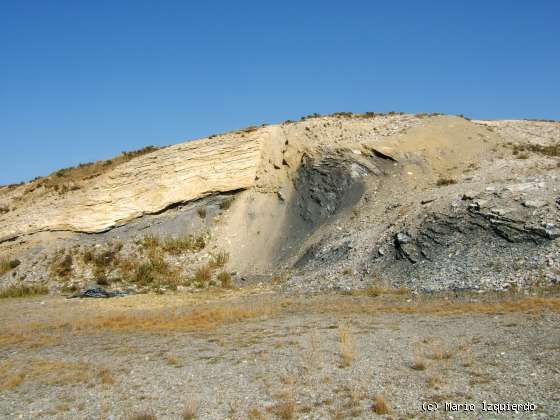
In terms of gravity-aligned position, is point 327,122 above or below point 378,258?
above

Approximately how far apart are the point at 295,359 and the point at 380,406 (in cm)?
341

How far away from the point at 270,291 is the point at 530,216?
9.90 metres

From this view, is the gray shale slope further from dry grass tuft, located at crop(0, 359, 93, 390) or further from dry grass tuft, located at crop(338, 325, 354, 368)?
dry grass tuft, located at crop(0, 359, 93, 390)

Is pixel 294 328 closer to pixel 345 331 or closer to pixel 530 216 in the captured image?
pixel 345 331

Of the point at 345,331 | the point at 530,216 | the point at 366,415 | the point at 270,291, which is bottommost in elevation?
the point at 366,415

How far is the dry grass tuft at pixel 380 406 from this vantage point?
7.55 meters

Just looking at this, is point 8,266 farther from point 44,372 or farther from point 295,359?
point 295,359

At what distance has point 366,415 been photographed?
24.7 feet

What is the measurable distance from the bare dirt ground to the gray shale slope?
3.22 metres

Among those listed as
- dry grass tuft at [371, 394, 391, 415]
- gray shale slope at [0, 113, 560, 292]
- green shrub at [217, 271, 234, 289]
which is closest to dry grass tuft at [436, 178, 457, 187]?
gray shale slope at [0, 113, 560, 292]

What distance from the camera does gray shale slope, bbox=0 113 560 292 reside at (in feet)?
64.4

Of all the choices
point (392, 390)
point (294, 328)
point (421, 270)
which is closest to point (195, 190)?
point (421, 270)

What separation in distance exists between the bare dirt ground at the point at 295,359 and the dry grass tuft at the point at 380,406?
32 millimetres

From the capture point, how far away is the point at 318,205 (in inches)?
1083
